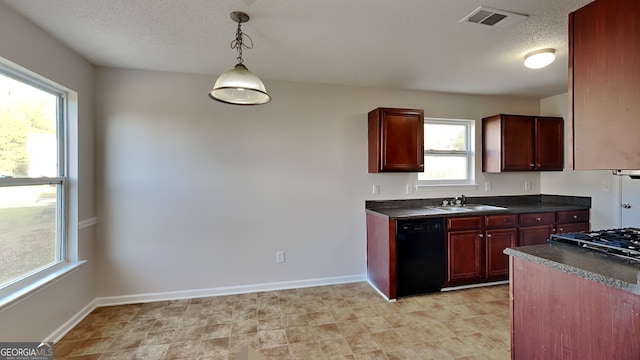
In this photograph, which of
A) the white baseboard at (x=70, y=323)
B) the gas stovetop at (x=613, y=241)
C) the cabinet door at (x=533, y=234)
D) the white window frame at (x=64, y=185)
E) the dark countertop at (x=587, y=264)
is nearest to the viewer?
the dark countertop at (x=587, y=264)

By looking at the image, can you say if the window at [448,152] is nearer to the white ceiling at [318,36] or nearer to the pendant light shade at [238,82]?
the white ceiling at [318,36]

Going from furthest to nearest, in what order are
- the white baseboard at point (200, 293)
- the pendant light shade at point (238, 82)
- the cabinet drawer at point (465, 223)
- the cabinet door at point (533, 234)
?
the cabinet door at point (533, 234) → the cabinet drawer at point (465, 223) → the white baseboard at point (200, 293) → the pendant light shade at point (238, 82)

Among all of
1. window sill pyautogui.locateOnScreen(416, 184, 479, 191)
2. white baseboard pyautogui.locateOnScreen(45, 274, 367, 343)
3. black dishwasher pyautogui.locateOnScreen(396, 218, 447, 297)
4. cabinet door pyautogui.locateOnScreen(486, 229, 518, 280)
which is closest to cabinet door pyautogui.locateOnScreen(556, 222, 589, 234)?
cabinet door pyautogui.locateOnScreen(486, 229, 518, 280)

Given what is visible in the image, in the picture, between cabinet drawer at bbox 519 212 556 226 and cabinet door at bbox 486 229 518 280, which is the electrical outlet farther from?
cabinet door at bbox 486 229 518 280

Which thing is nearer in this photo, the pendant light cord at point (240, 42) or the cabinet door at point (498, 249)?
the pendant light cord at point (240, 42)

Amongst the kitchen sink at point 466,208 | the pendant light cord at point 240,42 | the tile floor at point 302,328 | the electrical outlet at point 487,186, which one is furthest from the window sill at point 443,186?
the pendant light cord at point 240,42

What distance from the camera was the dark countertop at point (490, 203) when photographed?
309 centimetres

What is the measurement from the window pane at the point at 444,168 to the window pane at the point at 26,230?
3.88 metres

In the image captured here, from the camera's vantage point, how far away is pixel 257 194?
3221 mm

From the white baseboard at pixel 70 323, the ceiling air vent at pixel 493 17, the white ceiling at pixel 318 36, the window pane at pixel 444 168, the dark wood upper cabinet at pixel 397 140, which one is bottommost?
the white baseboard at pixel 70 323

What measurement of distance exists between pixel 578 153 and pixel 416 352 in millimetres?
1692

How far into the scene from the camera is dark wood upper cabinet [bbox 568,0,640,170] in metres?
1.21

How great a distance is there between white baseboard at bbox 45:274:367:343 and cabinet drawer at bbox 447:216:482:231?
1.22 metres

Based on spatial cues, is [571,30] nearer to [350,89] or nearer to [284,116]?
[350,89]
